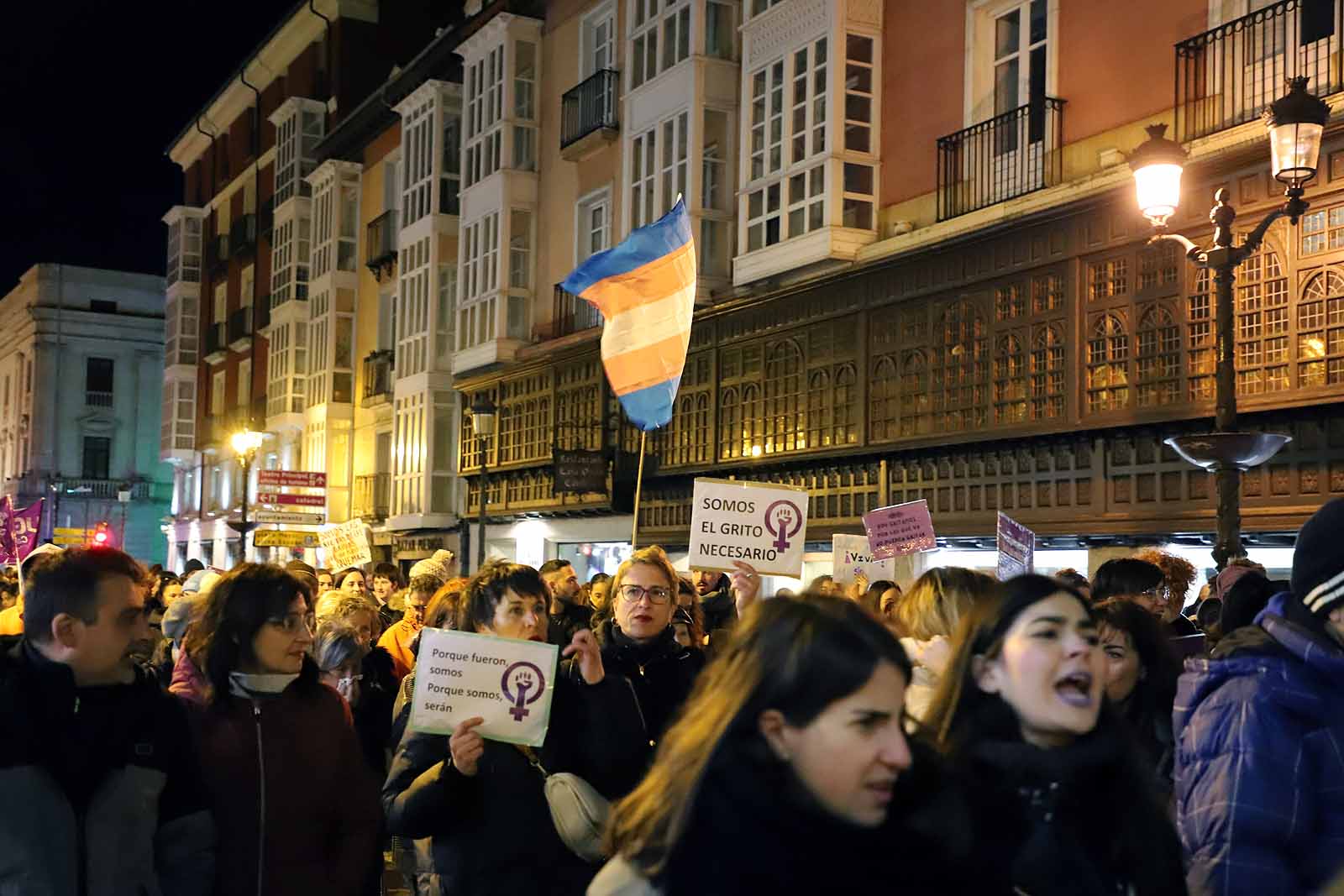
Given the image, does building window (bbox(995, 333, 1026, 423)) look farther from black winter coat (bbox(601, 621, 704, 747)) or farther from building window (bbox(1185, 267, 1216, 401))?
black winter coat (bbox(601, 621, 704, 747))

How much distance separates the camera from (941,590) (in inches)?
188

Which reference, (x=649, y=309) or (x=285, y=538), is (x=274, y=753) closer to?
(x=649, y=309)

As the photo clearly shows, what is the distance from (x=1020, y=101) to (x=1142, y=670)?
1206cm

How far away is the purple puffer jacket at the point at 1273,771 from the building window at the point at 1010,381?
1194cm

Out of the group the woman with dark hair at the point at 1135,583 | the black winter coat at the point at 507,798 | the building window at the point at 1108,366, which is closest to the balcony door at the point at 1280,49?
the building window at the point at 1108,366

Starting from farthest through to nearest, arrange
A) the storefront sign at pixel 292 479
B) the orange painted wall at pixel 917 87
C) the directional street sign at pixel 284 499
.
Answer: the directional street sign at pixel 284 499 < the storefront sign at pixel 292 479 < the orange painted wall at pixel 917 87

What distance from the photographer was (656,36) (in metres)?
22.3

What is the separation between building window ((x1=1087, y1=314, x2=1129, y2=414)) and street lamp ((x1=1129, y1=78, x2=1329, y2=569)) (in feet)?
11.3

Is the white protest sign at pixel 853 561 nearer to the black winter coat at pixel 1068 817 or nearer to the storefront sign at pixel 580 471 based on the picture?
the black winter coat at pixel 1068 817

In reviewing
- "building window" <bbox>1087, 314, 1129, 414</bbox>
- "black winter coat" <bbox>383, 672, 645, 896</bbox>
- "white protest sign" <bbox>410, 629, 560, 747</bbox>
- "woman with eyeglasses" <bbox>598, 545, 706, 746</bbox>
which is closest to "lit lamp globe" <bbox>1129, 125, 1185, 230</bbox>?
"building window" <bbox>1087, 314, 1129, 414</bbox>

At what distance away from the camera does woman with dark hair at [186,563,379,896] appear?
4.62 m

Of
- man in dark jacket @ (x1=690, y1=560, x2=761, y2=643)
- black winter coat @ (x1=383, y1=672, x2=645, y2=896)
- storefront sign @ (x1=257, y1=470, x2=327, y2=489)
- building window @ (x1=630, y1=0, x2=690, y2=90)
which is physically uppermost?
building window @ (x1=630, y1=0, x2=690, y2=90)

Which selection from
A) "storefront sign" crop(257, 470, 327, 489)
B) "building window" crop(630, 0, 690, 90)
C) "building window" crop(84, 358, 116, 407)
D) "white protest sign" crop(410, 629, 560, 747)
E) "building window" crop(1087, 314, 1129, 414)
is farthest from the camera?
"building window" crop(84, 358, 116, 407)

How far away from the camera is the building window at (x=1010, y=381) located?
605 inches
